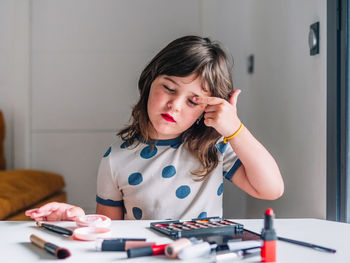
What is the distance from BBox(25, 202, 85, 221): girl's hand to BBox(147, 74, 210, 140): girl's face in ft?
0.92

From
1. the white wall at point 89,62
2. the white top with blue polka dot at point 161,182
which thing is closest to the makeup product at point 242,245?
the white top with blue polka dot at point 161,182

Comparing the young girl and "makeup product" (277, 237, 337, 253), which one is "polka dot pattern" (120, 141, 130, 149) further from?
"makeup product" (277, 237, 337, 253)

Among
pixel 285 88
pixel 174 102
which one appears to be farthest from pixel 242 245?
pixel 285 88

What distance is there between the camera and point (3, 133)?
1.79m

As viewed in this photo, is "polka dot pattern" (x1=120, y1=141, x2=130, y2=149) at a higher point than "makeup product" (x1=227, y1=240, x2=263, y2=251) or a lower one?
higher

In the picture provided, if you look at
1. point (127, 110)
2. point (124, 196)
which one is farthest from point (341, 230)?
point (127, 110)

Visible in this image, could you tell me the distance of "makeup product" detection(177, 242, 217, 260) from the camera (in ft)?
1.70

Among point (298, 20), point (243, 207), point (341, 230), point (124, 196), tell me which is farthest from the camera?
point (243, 207)

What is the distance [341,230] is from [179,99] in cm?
41

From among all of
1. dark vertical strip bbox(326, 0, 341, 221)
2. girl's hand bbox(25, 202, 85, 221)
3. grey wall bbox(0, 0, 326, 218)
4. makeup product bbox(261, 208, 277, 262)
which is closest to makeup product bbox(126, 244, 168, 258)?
makeup product bbox(261, 208, 277, 262)

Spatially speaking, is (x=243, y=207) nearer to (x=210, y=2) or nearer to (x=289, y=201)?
(x=289, y=201)

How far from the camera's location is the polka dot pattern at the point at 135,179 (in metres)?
0.98

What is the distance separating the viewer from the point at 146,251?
532 mm

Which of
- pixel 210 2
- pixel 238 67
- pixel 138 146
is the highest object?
pixel 210 2
